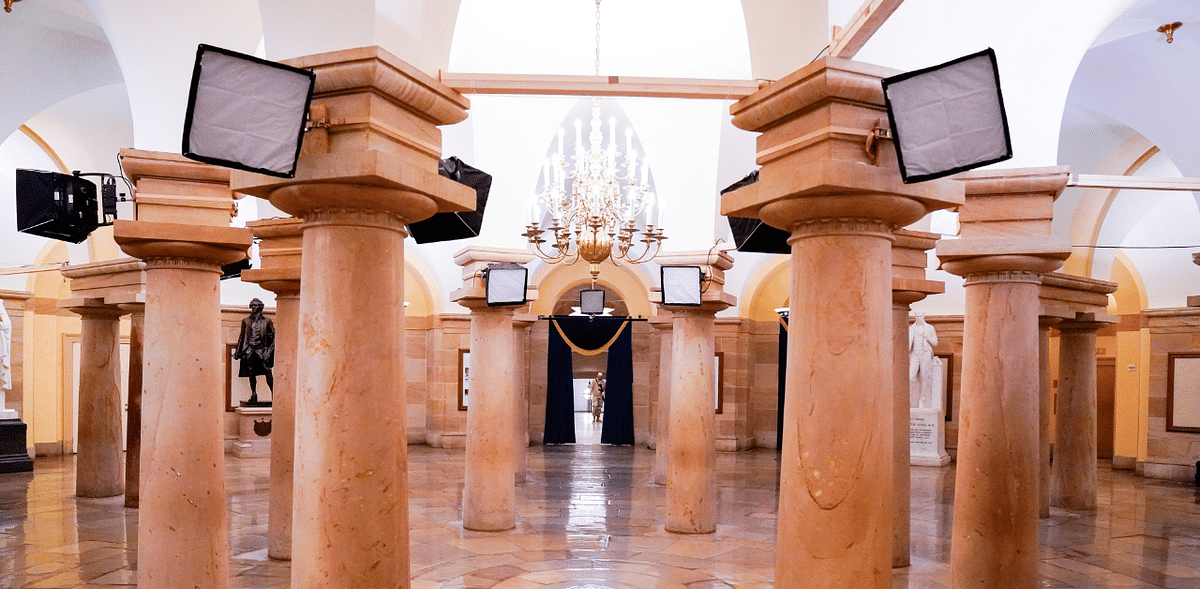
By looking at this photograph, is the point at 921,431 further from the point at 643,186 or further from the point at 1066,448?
the point at 643,186

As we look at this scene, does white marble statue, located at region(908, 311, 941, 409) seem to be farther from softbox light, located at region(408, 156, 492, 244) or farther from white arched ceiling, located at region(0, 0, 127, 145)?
white arched ceiling, located at region(0, 0, 127, 145)

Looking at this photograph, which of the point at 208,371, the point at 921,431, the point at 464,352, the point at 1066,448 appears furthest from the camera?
the point at 464,352

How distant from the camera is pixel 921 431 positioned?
49.2ft

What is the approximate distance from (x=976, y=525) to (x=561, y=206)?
233 inches

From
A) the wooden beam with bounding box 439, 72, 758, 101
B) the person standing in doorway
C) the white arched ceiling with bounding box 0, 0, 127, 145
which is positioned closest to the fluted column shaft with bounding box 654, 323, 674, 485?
the wooden beam with bounding box 439, 72, 758, 101

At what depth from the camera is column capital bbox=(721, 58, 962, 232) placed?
3264mm

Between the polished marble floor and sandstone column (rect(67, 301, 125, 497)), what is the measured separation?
1.13 feet

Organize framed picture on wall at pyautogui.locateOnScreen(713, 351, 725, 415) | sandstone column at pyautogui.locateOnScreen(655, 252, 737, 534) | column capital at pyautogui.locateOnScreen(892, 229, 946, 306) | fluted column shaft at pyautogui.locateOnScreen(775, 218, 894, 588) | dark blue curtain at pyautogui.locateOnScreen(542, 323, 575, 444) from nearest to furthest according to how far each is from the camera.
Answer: fluted column shaft at pyautogui.locateOnScreen(775, 218, 894, 588) < column capital at pyautogui.locateOnScreen(892, 229, 946, 306) < sandstone column at pyautogui.locateOnScreen(655, 252, 737, 534) < framed picture on wall at pyautogui.locateOnScreen(713, 351, 725, 415) < dark blue curtain at pyautogui.locateOnScreen(542, 323, 575, 444)

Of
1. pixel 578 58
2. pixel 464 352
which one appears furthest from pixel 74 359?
pixel 578 58

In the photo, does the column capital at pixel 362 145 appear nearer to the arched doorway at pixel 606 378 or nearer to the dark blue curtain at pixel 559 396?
the arched doorway at pixel 606 378

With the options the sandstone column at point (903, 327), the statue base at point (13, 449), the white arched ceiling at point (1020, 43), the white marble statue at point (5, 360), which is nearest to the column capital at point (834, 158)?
the white arched ceiling at point (1020, 43)

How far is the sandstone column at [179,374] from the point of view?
518cm

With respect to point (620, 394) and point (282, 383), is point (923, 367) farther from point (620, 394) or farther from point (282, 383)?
point (282, 383)

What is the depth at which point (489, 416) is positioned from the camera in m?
8.64
